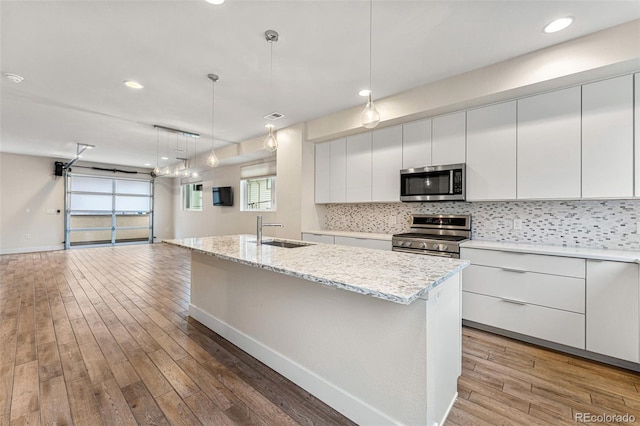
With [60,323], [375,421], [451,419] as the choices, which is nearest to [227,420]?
[375,421]

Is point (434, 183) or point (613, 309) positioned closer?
point (613, 309)


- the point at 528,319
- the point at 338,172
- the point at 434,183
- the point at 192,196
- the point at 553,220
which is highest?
the point at 338,172

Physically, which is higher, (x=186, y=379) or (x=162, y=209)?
(x=162, y=209)

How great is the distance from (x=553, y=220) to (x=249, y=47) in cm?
346

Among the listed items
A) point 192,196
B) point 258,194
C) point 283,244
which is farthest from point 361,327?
point 192,196

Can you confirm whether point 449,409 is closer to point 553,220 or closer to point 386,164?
point 553,220

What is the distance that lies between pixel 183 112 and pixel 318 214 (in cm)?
265

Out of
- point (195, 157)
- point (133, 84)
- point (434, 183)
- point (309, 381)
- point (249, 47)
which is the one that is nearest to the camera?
point (309, 381)

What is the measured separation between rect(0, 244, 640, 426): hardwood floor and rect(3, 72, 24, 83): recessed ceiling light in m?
2.68

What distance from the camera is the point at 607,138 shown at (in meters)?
2.33

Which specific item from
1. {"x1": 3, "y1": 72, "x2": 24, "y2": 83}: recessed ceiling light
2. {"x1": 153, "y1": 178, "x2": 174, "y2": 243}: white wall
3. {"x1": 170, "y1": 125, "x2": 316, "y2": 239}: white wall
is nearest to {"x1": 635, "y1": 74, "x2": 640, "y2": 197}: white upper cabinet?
{"x1": 170, "y1": 125, "x2": 316, "y2": 239}: white wall

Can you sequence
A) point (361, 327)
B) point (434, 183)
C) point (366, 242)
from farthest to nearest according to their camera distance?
1. point (366, 242)
2. point (434, 183)
3. point (361, 327)

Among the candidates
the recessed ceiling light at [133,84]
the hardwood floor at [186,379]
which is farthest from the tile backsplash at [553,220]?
the recessed ceiling light at [133,84]

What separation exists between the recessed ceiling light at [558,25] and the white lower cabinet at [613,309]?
6.19 ft
